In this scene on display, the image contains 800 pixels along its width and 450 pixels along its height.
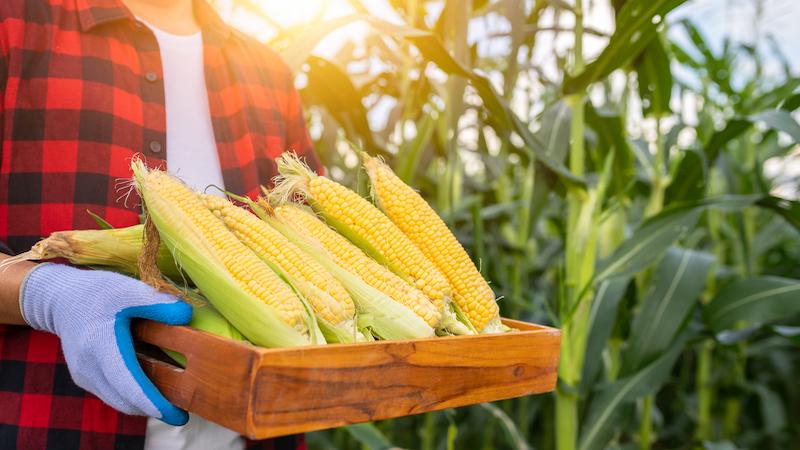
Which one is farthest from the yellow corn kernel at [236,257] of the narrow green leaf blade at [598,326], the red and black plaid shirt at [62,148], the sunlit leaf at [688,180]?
the sunlit leaf at [688,180]

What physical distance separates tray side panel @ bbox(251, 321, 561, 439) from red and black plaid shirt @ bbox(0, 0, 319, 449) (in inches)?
21.4

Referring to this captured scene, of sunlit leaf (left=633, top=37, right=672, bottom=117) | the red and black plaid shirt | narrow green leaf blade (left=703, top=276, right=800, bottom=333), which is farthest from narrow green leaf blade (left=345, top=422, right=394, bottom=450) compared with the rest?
Answer: sunlit leaf (left=633, top=37, right=672, bottom=117)

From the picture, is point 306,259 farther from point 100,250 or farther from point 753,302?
point 753,302

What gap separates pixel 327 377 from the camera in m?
0.56

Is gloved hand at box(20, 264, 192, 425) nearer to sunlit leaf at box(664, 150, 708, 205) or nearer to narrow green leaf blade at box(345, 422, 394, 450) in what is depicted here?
narrow green leaf blade at box(345, 422, 394, 450)

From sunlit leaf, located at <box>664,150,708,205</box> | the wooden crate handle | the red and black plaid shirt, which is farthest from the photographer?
sunlit leaf, located at <box>664,150,708,205</box>

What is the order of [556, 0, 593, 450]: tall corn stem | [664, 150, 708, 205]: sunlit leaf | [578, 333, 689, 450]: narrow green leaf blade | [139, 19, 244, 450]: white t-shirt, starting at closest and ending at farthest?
[139, 19, 244, 450]: white t-shirt, [556, 0, 593, 450]: tall corn stem, [578, 333, 689, 450]: narrow green leaf blade, [664, 150, 708, 205]: sunlit leaf

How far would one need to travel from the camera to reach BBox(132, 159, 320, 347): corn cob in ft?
2.09

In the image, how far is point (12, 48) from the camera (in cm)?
90

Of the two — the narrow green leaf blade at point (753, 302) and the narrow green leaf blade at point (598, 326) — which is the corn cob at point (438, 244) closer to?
the narrow green leaf blade at point (598, 326)

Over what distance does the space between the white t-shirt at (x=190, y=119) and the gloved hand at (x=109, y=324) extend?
38 centimetres

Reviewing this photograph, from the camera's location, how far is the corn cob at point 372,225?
2.69ft

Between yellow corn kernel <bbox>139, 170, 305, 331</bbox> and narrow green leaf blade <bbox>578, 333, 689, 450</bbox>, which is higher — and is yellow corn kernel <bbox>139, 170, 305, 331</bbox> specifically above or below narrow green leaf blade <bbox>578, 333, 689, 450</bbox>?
below

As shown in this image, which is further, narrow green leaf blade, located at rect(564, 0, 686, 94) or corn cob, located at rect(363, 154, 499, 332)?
narrow green leaf blade, located at rect(564, 0, 686, 94)
